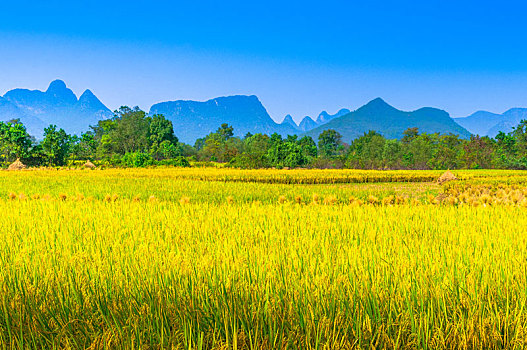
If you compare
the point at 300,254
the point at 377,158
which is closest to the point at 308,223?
the point at 300,254

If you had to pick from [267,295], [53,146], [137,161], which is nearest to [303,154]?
[137,161]

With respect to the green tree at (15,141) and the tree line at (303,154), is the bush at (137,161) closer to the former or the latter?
the tree line at (303,154)

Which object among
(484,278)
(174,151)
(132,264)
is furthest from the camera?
(174,151)

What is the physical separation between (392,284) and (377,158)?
41622 millimetres

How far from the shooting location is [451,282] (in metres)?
1.67

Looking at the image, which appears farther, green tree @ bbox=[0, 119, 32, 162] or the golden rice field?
green tree @ bbox=[0, 119, 32, 162]

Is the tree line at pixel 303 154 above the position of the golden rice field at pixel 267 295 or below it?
above

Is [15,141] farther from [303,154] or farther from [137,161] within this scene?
[303,154]

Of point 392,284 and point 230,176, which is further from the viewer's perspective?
point 230,176

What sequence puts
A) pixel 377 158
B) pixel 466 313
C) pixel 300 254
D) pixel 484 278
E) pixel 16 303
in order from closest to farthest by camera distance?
pixel 466 313 < pixel 16 303 < pixel 484 278 < pixel 300 254 < pixel 377 158

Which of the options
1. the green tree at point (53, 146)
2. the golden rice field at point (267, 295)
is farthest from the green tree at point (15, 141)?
the golden rice field at point (267, 295)

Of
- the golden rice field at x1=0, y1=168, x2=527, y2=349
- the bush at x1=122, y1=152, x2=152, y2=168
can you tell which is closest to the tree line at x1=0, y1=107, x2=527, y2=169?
the bush at x1=122, y1=152, x2=152, y2=168

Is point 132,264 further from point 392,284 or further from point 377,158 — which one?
point 377,158

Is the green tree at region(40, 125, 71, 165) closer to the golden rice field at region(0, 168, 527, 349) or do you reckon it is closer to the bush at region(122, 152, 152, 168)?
the bush at region(122, 152, 152, 168)
